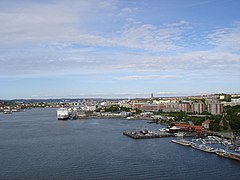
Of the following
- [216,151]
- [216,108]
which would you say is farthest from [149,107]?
[216,151]

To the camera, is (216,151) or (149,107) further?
(149,107)

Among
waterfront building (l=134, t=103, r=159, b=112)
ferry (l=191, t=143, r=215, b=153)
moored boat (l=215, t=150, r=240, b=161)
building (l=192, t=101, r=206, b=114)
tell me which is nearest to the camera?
moored boat (l=215, t=150, r=240, b=161)

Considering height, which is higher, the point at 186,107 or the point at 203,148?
the point at 186,107

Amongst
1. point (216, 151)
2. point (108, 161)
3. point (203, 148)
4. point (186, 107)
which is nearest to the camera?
point (108, 161)

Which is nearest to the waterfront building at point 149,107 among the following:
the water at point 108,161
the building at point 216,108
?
the building at point 216,108

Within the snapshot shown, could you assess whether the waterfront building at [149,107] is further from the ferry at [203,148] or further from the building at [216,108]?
the ferry at [203,148]

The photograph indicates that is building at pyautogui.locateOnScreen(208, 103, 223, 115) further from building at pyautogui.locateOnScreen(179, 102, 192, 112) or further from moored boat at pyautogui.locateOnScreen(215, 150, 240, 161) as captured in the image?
moored boat at pyautogui.locateOnScreen(215, 150, 240, 161)

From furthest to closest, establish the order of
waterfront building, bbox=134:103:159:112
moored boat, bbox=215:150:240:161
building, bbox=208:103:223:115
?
1. waterfront building, bbox=134:103:159:112
2. building, bbox=208:103:223:115
3. moored boat, bbox=215:150:240:161

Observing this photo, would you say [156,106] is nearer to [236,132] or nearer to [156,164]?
[236,132]

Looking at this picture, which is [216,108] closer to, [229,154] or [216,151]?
[216,151]

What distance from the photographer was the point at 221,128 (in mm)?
9719

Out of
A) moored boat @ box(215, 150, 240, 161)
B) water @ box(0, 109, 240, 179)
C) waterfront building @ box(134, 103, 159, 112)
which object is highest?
waterfront building @ box(134, 103, 159, 112)

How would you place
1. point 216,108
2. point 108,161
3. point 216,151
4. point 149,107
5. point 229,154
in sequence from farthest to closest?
point 149,107, point 216,108, point 216,151, point 229,154, point 108,161

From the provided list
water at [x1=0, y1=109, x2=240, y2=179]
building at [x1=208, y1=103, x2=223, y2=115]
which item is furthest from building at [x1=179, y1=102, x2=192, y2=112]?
water at [x1=0, y1=109, x2=240, y2=179]
